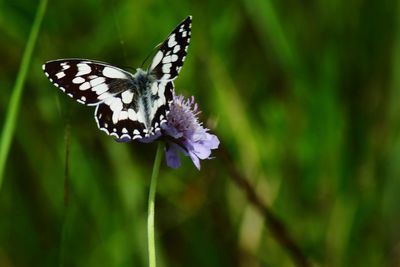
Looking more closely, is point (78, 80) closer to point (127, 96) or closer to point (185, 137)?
point (127, 96)

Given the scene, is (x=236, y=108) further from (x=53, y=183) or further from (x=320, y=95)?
(x=53, y=183)

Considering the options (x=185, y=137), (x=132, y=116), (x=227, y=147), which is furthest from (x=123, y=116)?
(x=227, y=147)

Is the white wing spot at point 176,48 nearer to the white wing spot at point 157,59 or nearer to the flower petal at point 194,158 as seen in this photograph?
the white wing spot at point 157,59

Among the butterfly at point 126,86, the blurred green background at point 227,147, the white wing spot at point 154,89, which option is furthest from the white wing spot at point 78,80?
the blurred green background at point 227,147

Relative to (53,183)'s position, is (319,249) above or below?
below

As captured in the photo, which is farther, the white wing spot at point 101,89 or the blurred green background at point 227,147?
the blurred green background at point 227,147

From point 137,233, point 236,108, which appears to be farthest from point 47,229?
point 236,108

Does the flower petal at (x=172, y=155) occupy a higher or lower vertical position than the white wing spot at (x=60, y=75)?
lower

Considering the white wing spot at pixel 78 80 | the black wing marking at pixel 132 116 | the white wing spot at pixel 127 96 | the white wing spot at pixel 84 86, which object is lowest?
the black wing marking at pixel 132 116
